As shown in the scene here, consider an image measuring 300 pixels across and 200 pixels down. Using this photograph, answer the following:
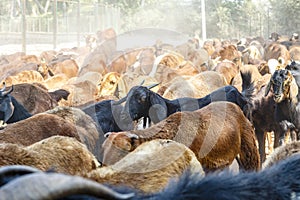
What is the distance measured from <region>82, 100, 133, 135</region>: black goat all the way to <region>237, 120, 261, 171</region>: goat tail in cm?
202

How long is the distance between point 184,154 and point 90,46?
82.0 feet

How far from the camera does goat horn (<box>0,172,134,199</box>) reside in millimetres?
1836

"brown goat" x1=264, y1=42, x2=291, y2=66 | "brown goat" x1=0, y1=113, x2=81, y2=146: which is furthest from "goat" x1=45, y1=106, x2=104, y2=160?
"brown goat" x1=264, y1=42, x2=291, y2=66

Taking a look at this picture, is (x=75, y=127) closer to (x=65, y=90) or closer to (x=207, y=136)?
(x=207, y=136)

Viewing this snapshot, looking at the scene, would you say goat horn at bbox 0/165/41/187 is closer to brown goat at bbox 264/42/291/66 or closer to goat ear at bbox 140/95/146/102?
goat ear at bbox 140/95/146/102

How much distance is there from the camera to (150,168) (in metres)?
4.57

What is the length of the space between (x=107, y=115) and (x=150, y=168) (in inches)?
184

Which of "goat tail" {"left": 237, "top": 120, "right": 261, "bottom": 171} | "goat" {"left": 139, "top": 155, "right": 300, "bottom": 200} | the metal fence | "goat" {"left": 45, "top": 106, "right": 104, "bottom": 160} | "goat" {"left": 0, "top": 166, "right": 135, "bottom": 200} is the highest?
the metal fence

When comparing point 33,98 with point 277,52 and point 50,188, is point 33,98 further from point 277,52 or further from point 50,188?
point 277,52

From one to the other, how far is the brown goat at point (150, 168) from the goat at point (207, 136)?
964 millimetres

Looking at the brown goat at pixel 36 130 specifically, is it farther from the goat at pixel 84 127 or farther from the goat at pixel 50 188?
the goat at pixel 50 188

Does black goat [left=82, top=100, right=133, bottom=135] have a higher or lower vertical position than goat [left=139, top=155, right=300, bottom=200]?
lower

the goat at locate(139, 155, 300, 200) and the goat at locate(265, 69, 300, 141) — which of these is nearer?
the goat at locate(139, 155, 300, 200)

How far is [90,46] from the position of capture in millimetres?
29516
